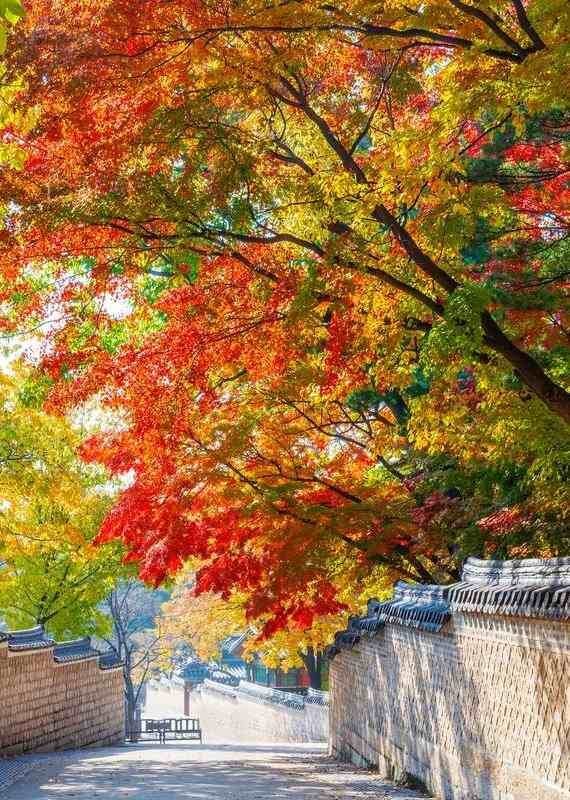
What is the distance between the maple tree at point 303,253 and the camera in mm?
9664

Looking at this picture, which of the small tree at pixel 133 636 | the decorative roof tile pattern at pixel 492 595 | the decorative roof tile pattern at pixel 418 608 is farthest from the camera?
the small tree at pixel 133 636

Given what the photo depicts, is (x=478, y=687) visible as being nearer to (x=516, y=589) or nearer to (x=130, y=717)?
(x=516, y=589)

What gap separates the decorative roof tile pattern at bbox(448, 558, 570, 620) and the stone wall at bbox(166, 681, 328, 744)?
25.0m

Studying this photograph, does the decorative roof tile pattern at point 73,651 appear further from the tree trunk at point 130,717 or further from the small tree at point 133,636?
the tree trunk at point 130,717

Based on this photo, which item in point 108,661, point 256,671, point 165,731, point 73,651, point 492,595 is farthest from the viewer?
point 256,671

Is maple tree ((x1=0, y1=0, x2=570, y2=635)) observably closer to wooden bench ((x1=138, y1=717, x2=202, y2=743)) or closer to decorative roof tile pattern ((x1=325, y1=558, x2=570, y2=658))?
decorative roof tile pattern ((x1=325, y1=558, x2=570, y2=658))

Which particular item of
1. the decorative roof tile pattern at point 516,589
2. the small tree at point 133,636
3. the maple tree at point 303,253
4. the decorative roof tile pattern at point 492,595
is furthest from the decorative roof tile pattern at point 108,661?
the decorative roof tile pattern at point 516,589

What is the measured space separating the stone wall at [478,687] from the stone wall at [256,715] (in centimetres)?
1993

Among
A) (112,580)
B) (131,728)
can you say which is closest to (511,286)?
(112,580)

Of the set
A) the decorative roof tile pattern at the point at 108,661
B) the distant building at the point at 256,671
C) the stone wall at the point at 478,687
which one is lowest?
the stone wall at the point at 478,687

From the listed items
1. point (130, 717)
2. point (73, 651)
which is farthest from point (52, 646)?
point (130, 717)

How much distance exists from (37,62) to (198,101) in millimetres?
1477

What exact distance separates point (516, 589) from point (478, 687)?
2.09 m

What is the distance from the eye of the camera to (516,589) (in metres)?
8.91
